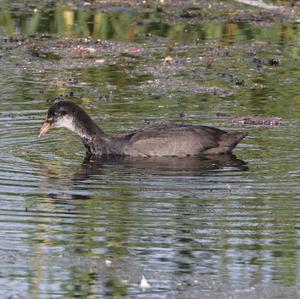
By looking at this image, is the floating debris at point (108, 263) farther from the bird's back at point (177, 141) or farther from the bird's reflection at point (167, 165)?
the bird's back at point (177, 141)

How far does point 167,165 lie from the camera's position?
12.3 metres

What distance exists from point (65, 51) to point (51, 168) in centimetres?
586

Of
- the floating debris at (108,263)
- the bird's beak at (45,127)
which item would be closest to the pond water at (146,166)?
the floating debris at (108,263)

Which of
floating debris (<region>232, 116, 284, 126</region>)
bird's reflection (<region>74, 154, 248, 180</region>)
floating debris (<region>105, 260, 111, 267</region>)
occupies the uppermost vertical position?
floating debris (<region>105, 260, 111, 267</region>)

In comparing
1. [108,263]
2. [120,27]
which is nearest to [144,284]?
[108,263]

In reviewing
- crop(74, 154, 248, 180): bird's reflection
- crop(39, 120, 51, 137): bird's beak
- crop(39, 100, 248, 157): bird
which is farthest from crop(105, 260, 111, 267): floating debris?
crop(39, 120, 51, 137): bird's beak

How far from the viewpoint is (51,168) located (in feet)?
39.1

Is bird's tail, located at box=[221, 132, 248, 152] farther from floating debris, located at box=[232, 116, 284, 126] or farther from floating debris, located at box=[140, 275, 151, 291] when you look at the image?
floating debris, located at box=[140, 275, 151, 291]

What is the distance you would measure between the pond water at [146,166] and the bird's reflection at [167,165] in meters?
0.02

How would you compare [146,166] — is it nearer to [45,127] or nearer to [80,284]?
[45,127]

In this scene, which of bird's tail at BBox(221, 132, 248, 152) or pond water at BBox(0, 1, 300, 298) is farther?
bird's tail at BBox(221, 132, 248, 152)

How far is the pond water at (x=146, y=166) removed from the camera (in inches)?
328

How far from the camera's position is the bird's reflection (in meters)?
11.9

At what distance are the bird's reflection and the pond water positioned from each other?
2 centimetres
